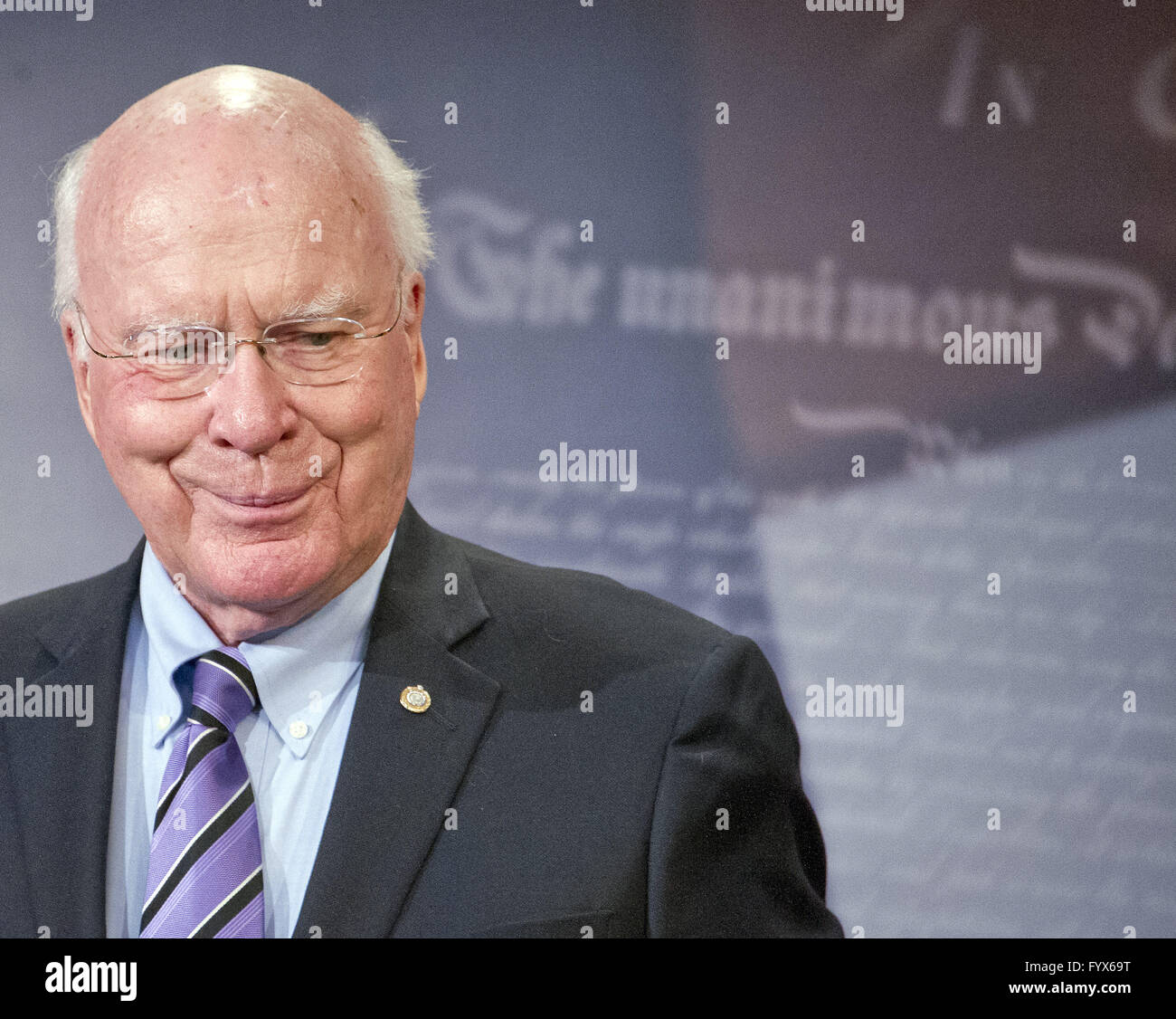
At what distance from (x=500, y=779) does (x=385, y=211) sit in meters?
0.77

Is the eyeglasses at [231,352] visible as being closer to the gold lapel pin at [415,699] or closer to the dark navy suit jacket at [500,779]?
the dark navy suit jacket at [500,779]

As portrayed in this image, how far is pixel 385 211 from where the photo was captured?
164 cm

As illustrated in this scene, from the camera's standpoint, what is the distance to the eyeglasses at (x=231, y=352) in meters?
1.53

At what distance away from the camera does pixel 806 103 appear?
2.08 meters

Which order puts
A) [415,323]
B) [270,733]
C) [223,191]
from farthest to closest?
[415,323], [270,733], [223,191]

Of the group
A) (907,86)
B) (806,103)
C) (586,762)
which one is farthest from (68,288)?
(907,86)

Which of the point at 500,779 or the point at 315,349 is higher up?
the point at 315,349

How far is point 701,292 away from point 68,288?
980 mm

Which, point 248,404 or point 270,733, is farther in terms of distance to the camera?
point 270,733

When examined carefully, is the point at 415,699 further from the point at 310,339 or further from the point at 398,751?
the point at 310,339

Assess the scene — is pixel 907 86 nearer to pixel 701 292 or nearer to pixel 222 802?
pixel 701 292

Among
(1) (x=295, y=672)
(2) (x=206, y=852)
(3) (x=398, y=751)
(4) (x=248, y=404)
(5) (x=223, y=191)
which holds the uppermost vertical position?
(5) (x=223, y=191)

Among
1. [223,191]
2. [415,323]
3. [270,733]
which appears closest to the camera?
[223,191]

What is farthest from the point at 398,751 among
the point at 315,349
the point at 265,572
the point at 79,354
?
the point at 79,354
